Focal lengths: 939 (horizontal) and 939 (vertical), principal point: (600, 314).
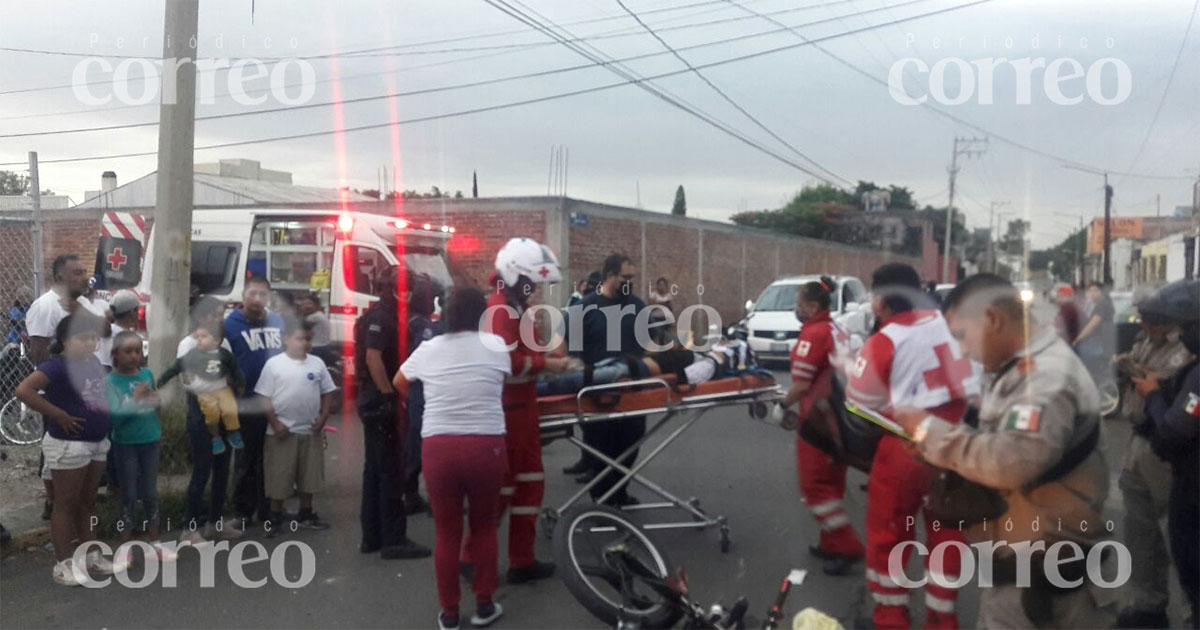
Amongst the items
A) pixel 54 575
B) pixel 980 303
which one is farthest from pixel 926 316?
pixel 54 575

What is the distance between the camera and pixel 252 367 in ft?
22.2

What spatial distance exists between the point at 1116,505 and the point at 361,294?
883 cm

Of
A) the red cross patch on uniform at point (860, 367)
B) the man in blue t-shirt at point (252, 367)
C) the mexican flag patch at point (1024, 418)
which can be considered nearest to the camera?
the mexican flag patch at point (1024, 418)

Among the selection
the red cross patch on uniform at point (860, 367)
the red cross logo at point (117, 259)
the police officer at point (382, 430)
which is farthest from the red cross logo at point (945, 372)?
the red cross logo at point (117, 259)

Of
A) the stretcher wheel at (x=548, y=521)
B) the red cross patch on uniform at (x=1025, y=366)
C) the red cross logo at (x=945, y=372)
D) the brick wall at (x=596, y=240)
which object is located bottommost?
the stretcher wheel at (x=548, y=521)

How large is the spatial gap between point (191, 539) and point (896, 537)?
177 inches

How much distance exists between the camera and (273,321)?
709cm

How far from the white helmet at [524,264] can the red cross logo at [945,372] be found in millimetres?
2124

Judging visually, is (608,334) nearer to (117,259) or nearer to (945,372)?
(945,372)

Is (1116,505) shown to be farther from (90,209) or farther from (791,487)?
(90,209)

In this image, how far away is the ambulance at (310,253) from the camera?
11.9 meters

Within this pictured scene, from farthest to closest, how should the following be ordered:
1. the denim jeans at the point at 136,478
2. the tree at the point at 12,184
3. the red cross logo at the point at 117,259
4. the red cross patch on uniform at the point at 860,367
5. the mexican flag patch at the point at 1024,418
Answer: the tree at the point at 12,184 < the red cross logo at the point at 117,259 < the denim jeans at the point at 136,478 < the red cross patch on uniform at the point at 860,367 < the mexican flag patch at the point at 1024,418

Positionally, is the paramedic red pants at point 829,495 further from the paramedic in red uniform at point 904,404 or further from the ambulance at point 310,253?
the ambulance at point 310,253

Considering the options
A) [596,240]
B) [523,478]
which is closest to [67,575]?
[523,478]
